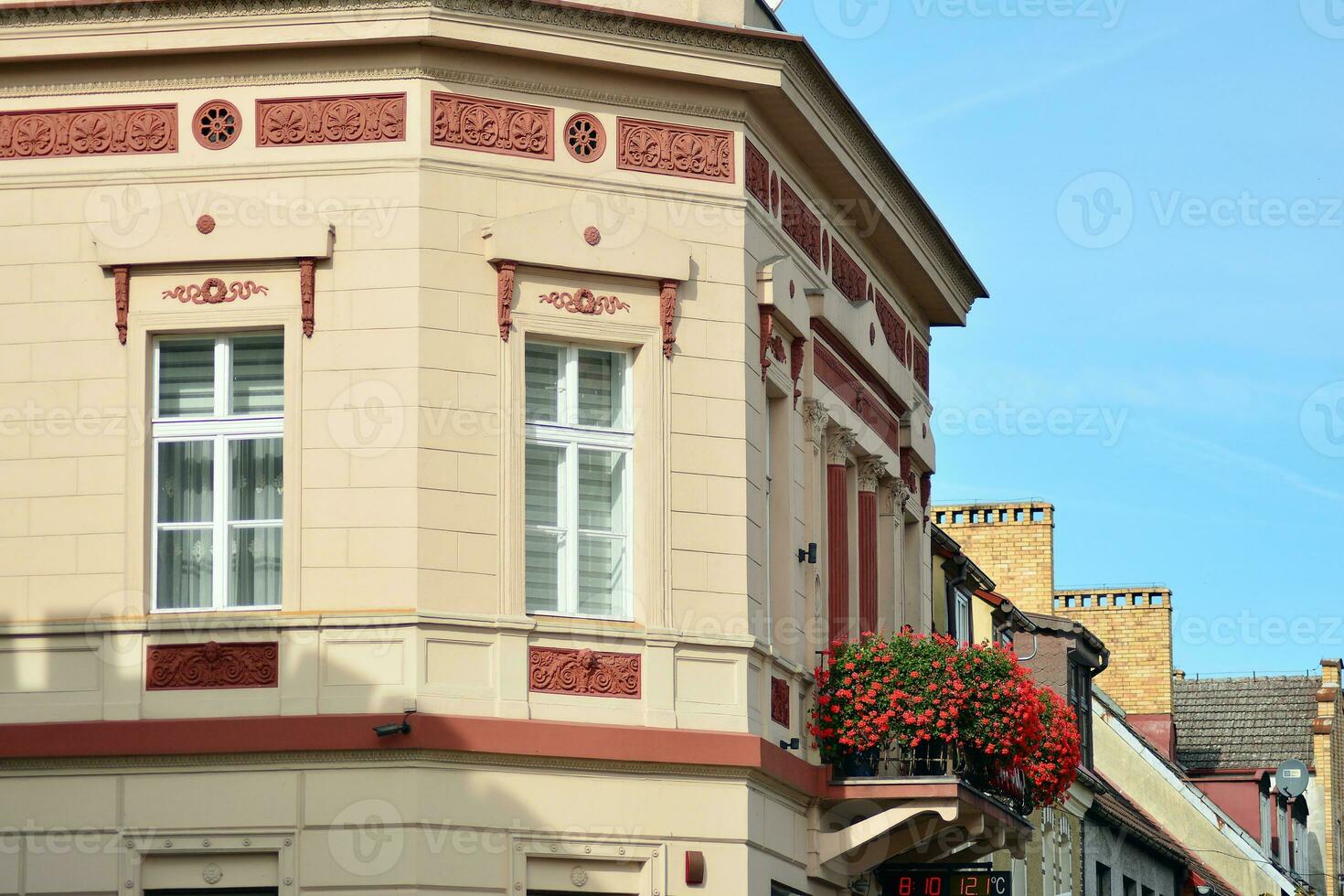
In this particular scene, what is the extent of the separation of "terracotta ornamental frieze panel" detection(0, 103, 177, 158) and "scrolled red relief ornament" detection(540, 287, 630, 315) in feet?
11.6

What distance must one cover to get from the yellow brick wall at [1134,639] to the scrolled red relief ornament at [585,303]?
1409 inches

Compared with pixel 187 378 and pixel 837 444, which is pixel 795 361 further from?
pixel 187 378

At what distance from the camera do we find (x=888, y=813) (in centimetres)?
2206

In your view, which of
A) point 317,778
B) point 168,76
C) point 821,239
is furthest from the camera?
point 821,239

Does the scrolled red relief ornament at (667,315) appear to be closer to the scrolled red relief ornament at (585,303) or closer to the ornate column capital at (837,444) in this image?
the scrolled red relief ornament at (585,303)

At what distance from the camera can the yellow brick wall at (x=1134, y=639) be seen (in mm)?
54469

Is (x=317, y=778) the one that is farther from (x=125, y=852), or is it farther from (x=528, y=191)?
(x=528, y=191)

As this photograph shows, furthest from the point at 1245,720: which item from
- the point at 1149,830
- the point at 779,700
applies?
the point at 779,700

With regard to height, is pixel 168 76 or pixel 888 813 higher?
pixel 168 76

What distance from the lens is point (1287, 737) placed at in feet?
208

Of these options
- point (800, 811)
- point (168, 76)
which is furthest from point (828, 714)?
point (168, 76)

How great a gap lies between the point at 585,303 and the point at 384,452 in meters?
2.33

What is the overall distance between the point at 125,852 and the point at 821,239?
948cm

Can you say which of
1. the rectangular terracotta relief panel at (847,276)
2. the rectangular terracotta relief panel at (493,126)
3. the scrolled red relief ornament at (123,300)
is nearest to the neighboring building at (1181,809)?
the rectangular terracotta relief panel at (847,276)
